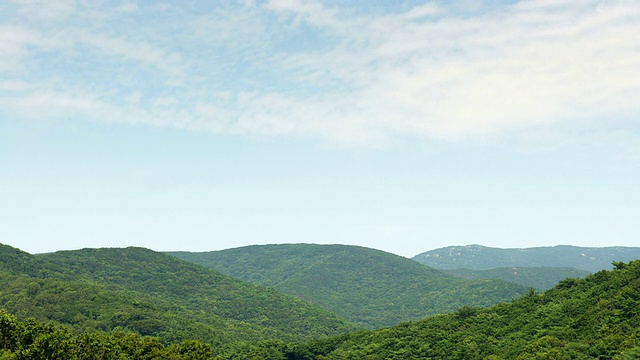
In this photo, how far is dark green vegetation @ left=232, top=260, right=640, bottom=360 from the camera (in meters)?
80.8

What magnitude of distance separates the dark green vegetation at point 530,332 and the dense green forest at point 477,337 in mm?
197

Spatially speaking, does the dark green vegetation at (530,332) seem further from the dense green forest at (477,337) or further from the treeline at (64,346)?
the treeline at (64,346)

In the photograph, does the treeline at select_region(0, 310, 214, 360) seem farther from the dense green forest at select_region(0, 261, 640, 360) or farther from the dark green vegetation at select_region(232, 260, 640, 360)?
the dark green vegetation at select_region(232, 260, 640, 360)

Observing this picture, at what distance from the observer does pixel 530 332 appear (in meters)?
101

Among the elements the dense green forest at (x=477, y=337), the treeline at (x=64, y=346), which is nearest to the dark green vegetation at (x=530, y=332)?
the dense green forest at (x=477, y=337)

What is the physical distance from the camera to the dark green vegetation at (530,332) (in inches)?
3179

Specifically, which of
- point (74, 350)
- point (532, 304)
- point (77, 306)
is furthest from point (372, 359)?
point (77, 306)

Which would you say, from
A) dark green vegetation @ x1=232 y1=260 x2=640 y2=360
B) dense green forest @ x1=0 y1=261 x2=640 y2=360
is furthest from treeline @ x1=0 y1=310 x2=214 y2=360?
dark green vegetation @ x1=232 y1=260 x2=640 y2=360

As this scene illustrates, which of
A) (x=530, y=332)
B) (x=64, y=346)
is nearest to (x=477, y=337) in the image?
(x=530, y=332)

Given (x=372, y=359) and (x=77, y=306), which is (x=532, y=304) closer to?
(x=372, y=359)

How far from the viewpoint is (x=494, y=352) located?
98.7 m

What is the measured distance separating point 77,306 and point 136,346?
110536 mm

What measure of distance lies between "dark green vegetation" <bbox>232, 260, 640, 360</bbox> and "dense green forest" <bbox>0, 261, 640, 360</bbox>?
0.65ft

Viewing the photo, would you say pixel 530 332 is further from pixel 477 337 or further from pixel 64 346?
pixel 64 346
